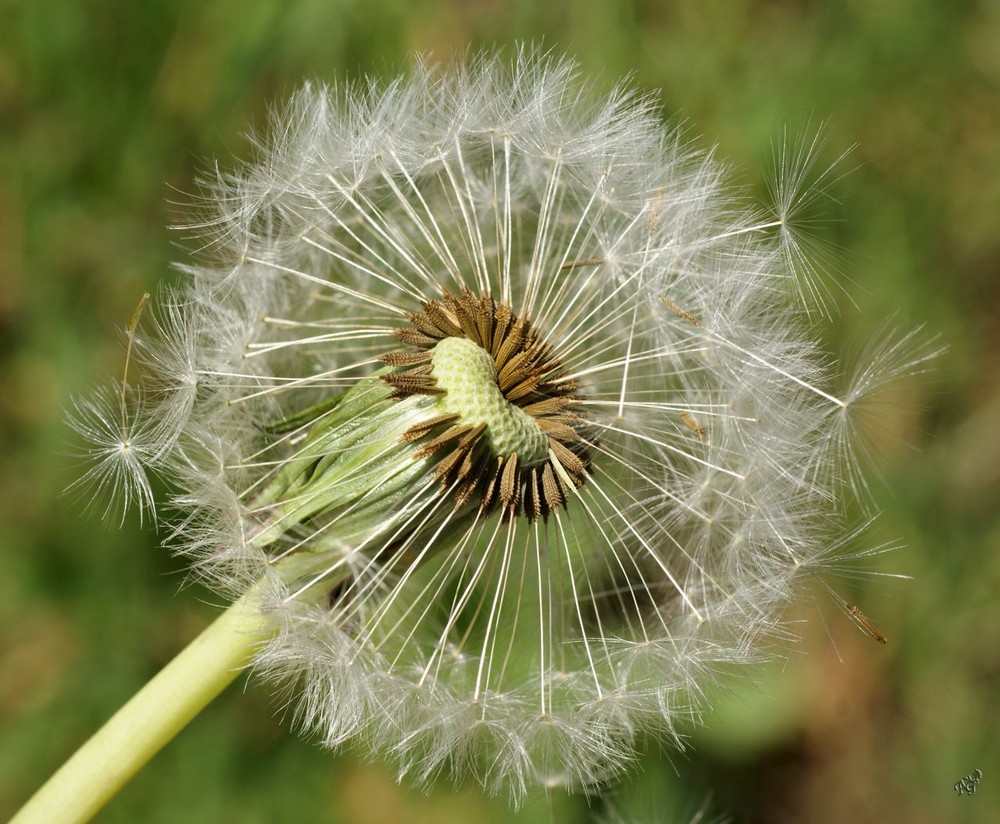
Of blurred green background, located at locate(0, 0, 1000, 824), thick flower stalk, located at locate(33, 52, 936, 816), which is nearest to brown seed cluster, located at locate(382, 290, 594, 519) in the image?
thick flower stalk, located at locate(33, 52, 936, 816)

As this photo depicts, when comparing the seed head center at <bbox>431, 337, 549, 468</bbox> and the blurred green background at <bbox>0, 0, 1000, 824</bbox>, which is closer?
the seed head center at <bbox>431, 337, 549, 468</bbox>

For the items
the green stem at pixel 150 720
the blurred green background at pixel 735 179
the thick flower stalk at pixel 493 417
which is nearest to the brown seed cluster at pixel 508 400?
the thick flower stalk at pixel 493 417

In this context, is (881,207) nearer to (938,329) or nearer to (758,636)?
(938,329)

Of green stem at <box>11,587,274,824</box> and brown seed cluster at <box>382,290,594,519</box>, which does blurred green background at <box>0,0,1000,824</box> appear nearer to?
green stem at <box>11,587,274,824</box>

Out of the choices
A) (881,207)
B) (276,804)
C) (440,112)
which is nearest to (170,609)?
(276,804)

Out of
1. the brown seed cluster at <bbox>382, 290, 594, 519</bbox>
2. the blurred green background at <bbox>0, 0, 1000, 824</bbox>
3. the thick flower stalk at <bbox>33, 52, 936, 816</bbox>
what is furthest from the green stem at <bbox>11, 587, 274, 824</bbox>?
the blurred green background at <bbox>0, 0, 1000, 824</bbox>

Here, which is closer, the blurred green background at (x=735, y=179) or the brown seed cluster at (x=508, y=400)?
the brown seed cluster at (x=508, y=400)

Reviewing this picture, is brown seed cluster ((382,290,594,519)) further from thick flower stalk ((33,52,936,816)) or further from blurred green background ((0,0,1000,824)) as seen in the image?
blurred green background ((0,0,1000,824))

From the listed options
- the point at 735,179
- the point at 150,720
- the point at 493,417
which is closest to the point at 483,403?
the point at 493,417

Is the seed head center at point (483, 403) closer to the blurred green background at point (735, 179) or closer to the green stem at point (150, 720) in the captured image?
the green stem at point (150, 720)
